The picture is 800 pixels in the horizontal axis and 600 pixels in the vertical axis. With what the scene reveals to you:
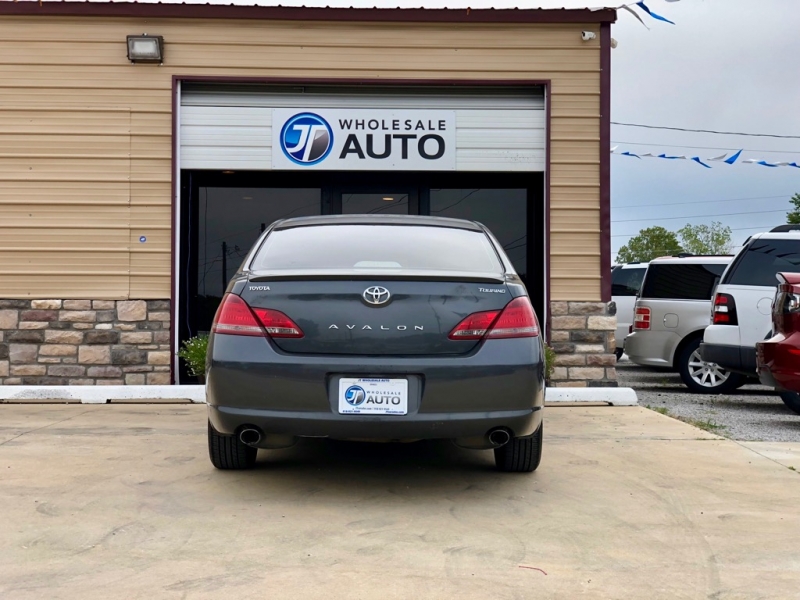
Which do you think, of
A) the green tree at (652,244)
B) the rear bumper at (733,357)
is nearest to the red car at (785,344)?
the rear bumper at (733,357)

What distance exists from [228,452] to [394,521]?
4.04 ft

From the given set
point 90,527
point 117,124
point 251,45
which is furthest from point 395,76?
point 90,527

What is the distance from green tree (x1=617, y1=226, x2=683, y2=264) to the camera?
7550cm

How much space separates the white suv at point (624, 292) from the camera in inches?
516

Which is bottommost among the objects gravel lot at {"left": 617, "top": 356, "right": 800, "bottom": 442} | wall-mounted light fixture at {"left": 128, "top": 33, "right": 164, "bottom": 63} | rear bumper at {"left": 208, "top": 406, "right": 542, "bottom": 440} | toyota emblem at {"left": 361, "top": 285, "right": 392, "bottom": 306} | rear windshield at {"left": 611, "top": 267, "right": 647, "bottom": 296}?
gravel lot at {"left": 617, "top": 356, "right": 800, "bottom": 442}

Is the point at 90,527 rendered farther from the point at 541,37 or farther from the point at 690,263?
the point at 690,263

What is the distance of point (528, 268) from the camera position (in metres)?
9.70

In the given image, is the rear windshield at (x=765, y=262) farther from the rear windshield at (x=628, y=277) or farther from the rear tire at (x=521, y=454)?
the rear windshield at (x=628, y=277)

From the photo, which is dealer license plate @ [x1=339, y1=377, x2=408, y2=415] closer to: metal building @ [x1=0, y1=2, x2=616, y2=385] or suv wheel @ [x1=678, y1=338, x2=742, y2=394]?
metal building @ [x1=0, y1=2, x2=616, y2=385]

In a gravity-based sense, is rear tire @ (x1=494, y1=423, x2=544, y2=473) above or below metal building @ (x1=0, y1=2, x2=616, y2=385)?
below

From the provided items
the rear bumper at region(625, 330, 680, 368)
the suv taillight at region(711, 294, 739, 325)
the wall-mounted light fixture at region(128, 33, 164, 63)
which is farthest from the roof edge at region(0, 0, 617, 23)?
the rear bumper at region(625, 330, 680, 368)

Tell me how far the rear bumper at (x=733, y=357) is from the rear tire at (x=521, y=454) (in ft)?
13.7

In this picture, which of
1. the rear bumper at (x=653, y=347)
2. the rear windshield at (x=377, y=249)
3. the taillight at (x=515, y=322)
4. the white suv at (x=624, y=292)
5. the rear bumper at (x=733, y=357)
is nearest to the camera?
the taillight at (x=515, y=322)

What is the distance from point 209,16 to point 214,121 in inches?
40.3
